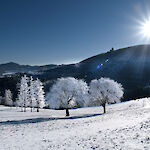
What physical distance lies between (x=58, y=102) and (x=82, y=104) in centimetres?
661

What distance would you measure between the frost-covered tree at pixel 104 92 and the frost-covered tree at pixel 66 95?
14.3ft

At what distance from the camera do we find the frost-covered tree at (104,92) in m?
36.6

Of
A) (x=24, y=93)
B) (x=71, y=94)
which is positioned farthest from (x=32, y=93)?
(x=71, y=94)

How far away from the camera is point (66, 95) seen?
33969 millimetres

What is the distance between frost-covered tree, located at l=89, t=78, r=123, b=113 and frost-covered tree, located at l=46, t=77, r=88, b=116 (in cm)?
436

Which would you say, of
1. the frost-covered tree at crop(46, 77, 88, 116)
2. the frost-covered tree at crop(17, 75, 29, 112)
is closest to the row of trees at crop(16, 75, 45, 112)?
the frost-covered tree at crop(17, 75, 29, 112)

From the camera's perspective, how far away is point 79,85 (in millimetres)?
35000

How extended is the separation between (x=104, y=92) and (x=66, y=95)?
38.0 feet

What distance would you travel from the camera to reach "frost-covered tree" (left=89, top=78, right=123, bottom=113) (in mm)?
36594

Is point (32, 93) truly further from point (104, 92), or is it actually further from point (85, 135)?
point (85, 135)

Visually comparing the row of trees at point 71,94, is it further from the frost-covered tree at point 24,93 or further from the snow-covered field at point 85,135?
the frost-covered tree at point 24,93

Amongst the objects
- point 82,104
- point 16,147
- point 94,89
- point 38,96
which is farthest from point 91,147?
point 38,96

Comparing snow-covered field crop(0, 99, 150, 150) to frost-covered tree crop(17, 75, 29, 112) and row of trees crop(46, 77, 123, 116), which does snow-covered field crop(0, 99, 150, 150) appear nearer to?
row of trees crop(46, 77, 123, 116)

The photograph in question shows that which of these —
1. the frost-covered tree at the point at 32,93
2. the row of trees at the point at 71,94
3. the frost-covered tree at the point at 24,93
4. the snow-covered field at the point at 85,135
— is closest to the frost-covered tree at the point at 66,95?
the row of trees at the point at 71,94
